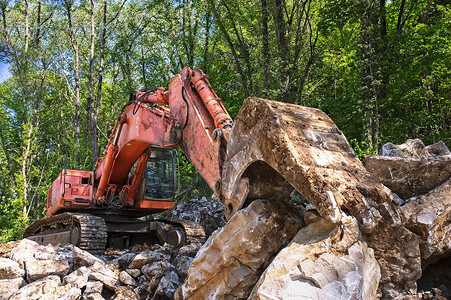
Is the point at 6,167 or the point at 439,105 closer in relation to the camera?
the point at 439,105

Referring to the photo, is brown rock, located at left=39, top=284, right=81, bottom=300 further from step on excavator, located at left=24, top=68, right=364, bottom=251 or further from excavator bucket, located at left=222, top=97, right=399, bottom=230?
excavator bucket, located at left=222, top=97, right=399, bottom=230

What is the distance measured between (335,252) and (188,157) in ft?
8.94

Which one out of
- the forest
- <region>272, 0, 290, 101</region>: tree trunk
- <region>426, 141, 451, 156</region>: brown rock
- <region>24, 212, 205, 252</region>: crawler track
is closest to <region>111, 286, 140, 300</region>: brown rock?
<region>24, 212, 205, 252</region>: crawler track

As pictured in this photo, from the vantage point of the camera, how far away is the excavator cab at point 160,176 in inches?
313

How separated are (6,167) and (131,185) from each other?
2022 cm

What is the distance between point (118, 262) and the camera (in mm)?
5301

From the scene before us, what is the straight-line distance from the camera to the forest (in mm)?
11531

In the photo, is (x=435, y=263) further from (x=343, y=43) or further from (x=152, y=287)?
(x=343, y=43)

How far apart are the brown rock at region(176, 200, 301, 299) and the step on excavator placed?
0.80 feet

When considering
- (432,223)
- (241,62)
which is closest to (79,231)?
(432,223)

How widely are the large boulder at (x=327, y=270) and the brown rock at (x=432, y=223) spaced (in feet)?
1.62

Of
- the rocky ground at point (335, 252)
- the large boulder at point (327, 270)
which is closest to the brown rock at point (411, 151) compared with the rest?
the rocky ground at point (335, 252)

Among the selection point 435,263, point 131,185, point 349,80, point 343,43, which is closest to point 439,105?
point 349,80

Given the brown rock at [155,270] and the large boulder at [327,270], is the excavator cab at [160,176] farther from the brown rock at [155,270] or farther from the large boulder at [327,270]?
the large boulder at [327,270]
